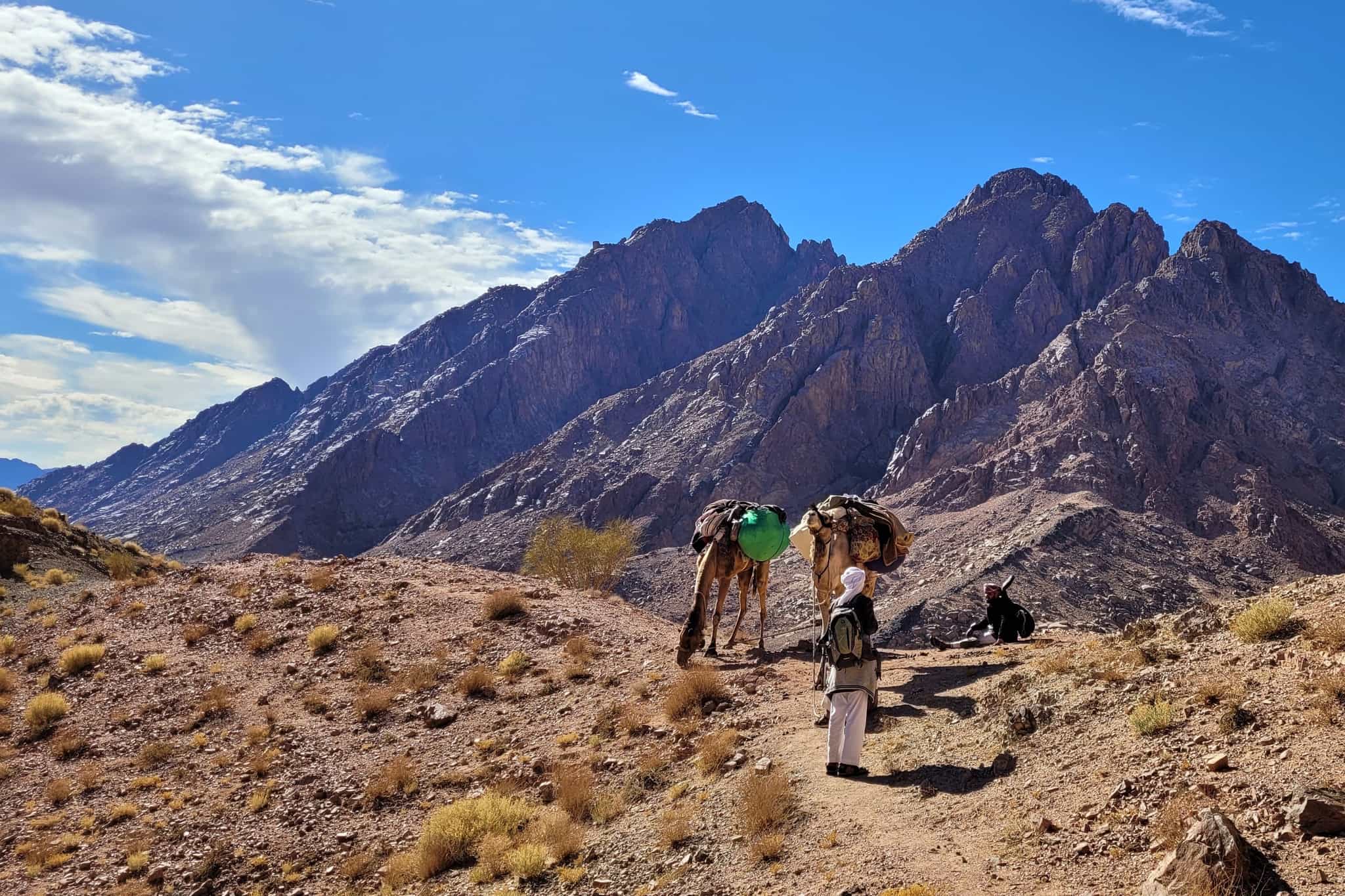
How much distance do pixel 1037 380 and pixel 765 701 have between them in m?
132

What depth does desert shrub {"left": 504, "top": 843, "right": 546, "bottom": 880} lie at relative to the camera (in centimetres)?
909

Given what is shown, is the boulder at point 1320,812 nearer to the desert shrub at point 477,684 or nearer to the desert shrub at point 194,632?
the desert shrub at point 477,684

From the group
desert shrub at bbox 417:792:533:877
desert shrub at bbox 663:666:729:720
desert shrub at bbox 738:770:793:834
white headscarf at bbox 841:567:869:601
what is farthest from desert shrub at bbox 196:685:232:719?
white headscarf at bbox 841:567:869:601

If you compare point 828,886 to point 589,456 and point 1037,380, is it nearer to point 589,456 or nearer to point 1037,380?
point 1037,380

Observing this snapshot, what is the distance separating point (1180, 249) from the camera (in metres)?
152

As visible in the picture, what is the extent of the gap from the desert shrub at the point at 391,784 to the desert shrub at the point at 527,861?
3.46 meters

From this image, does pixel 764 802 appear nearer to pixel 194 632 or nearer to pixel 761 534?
pixel 761 534

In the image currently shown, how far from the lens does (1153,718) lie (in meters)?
8.11

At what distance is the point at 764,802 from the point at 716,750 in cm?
204

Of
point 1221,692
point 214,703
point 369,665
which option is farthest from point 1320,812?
point 214,703

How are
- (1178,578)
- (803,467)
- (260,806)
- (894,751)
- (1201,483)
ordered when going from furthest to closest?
(803,467) → (1201,483) → (1178,578) → (260,806) → (894,751)

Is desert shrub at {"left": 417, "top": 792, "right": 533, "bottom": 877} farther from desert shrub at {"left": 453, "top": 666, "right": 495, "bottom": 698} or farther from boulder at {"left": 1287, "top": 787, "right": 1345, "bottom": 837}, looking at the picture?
boulder at {"left": 1287, "top": 787, "right": 1345, "bottom": 837}

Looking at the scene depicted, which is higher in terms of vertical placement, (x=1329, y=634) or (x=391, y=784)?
(x=1329, y=634)

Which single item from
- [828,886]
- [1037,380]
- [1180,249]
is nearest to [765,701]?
[828,886]
